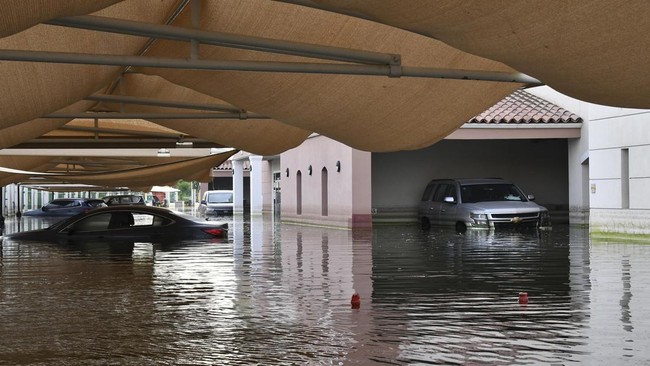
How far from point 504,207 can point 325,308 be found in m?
20.3

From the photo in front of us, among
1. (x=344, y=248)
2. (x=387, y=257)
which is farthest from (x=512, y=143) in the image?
(x=387, y=257)

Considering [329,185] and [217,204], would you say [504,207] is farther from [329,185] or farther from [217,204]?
[217,204]

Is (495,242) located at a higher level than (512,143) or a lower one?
lower

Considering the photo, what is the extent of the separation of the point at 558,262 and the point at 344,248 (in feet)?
22.4

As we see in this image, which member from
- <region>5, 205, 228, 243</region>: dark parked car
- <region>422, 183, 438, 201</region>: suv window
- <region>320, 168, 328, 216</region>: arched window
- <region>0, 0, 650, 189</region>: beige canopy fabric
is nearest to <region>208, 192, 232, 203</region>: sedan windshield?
<region>320, 168, 328, 216</region>: arched window

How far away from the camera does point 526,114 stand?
35531 mm

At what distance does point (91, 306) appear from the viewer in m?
12.4

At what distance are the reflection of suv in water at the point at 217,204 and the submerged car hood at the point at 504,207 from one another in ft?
99.7

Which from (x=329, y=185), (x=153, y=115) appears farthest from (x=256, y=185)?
(x=153, y=115)

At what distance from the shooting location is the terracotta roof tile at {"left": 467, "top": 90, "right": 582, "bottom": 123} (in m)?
34.7

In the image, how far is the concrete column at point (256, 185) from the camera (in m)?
57.6

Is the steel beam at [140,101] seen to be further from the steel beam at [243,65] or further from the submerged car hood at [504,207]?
the submerged car hood at [504,207]

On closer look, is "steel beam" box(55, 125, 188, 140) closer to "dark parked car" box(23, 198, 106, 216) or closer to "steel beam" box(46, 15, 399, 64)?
"steel beam" box(46, 15, 399, 64)

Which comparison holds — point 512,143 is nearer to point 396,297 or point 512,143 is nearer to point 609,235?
point 609,235
